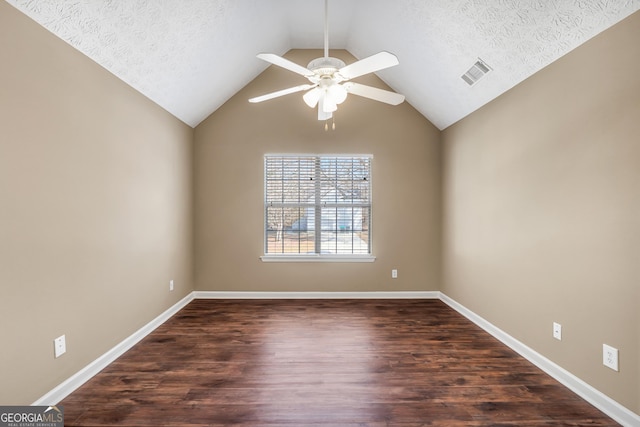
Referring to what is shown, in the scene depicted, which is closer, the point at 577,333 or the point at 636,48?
the point at 636,48

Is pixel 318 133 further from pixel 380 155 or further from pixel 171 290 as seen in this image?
pixel 171 290

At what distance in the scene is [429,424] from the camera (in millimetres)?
1771

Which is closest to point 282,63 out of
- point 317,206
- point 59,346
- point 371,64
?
point 371,64

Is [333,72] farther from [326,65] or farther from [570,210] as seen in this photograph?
[570,210]

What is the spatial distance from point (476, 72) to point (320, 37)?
2.01m

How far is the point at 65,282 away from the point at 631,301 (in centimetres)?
354

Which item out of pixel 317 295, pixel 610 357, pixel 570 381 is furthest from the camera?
pixel 317 295

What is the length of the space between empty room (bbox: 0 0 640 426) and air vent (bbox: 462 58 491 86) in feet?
0.14

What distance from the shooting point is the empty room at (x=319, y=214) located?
1818 mm

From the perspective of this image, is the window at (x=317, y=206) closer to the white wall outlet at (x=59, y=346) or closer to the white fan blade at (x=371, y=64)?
the white fan blade at (x=371, y=64)

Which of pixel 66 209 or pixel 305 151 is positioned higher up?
pixel 305 151

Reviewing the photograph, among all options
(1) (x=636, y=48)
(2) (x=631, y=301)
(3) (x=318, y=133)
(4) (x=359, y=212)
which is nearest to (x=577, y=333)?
(2) (x=631, y=301)

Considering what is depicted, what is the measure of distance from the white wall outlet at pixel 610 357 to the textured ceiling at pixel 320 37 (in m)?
2.01

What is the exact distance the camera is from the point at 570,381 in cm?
214
